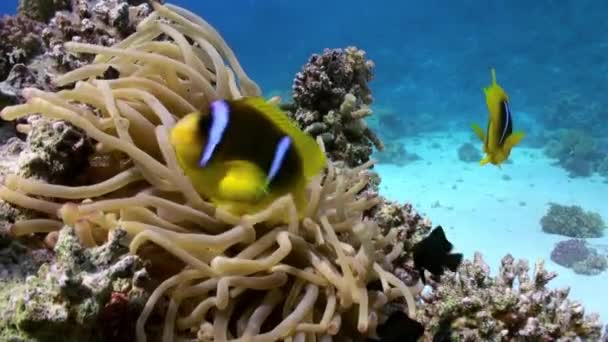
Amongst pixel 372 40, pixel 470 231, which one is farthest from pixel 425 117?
pixel 372 40

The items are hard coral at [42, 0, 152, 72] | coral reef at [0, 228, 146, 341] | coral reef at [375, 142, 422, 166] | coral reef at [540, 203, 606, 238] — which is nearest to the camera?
coral reef at [0, 228, 146, 341]

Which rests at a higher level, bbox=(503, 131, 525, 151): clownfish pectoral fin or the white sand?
the white sand

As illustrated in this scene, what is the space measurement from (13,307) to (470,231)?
9489 mm

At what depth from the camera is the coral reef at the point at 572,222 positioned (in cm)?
1049

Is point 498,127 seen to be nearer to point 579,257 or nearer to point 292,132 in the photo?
point 292,132

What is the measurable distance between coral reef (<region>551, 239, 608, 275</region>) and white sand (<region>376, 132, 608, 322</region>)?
0.58ft

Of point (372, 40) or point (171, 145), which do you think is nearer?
point (171, 145)

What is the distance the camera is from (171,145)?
1.77m

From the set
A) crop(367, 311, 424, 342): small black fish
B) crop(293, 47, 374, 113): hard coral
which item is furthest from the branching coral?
crop(293, 47, 374, 113): hard coral

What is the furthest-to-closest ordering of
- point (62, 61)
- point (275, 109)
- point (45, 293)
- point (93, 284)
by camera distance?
1. point (62, 61)
2. point (275, 109)
3. point (93, 284)
4. point (45, 293)

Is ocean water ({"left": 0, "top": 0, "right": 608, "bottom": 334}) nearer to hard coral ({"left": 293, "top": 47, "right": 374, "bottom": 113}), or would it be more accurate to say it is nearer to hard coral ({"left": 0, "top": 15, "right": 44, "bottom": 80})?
hard coral ({"left": 293, "top": 47, "right": 374, "bottom": 113})

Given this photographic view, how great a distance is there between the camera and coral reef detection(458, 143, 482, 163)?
59.0 ft

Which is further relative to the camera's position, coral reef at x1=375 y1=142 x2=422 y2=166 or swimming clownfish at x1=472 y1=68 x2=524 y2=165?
coral reef at x1=375 y1=142 x2=422 y2=166

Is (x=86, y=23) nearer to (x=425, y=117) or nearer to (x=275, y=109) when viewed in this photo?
(x=275, y=109)
